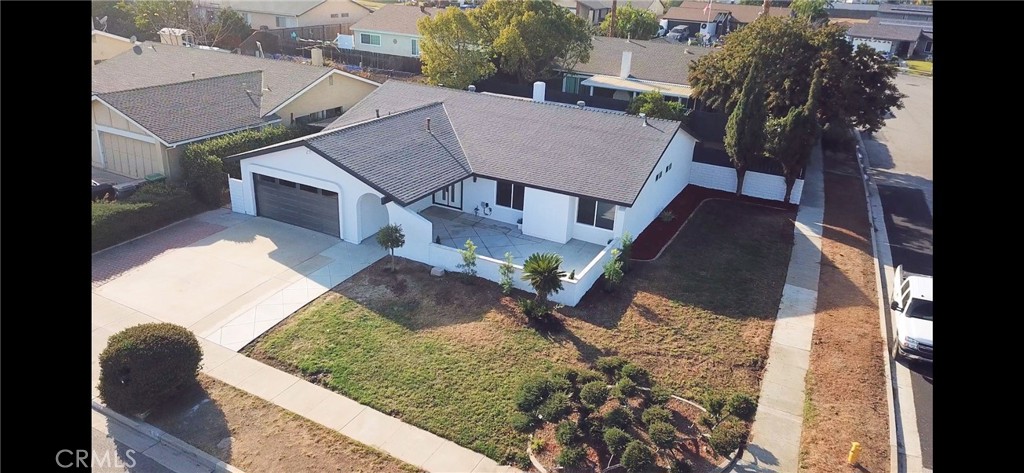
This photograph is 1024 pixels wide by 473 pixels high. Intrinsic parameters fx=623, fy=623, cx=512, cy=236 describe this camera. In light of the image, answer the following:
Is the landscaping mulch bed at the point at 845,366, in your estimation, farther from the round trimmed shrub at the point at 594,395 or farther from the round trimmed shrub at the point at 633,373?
the round trimmed shrub at the point at 594,395

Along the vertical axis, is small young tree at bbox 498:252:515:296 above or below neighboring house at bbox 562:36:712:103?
below

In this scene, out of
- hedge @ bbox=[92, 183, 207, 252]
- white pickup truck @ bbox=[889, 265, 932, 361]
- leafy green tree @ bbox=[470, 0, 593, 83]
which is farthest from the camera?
leafy green tree @ bbox=[470, 0, 593, 83]

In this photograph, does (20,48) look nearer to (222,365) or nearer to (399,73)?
(222,365)

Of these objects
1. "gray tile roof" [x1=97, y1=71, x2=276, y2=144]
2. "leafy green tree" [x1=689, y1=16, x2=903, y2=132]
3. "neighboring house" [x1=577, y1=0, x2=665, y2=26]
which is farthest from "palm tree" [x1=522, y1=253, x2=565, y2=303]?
"neighboring house" [x1=577, y1=0, x2=665, y2=26]

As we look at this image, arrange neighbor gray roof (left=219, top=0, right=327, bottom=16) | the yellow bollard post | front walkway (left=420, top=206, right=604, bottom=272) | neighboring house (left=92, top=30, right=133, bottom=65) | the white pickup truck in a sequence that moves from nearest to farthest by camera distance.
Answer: the yellow bollard post → the white pickup truck → front walkway (left=420, top=206, right=604, bottom=272) → neighboring house (left=92, top=30, right=133, bottom=65) → neighbor gray roof (left=219, top=0, right=327, bottom=16)

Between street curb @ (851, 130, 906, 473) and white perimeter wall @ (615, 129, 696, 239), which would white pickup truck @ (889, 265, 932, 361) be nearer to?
street curb @ (851, 130, 906, 473)
